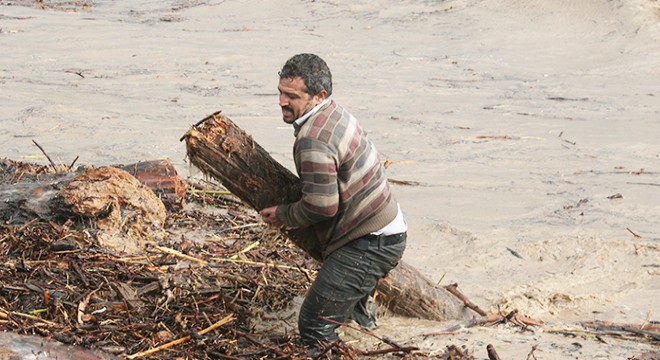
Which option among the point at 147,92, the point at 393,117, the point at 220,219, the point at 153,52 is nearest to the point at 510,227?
the point at 220,219

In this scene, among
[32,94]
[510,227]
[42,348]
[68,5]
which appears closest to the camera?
[42,348]

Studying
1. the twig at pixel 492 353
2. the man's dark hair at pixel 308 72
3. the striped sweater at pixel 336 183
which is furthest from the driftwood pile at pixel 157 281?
the man's dark hair at pixel 308 72

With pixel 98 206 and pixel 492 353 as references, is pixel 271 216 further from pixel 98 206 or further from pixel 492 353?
pixel 98 206

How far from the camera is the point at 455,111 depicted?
1195cm

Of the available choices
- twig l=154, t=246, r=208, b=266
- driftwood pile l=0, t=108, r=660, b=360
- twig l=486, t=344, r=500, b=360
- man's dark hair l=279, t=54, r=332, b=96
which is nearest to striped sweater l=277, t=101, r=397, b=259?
man's dark hair l=279, t=54, r=332, b=96

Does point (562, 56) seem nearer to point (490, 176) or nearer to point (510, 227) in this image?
point (490, 176)

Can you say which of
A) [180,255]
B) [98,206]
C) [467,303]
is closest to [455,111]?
[467,303]

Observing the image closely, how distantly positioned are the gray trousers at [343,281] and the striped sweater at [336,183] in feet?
0.25

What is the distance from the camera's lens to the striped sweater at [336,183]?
4570mm

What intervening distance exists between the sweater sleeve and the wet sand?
1.09 meters

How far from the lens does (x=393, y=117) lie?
1169cm

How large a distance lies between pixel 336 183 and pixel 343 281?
0.61 meters

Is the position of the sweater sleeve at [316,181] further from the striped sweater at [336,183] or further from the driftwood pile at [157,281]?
the driftwood pile at [157,281]

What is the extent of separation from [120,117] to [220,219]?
4.79m
